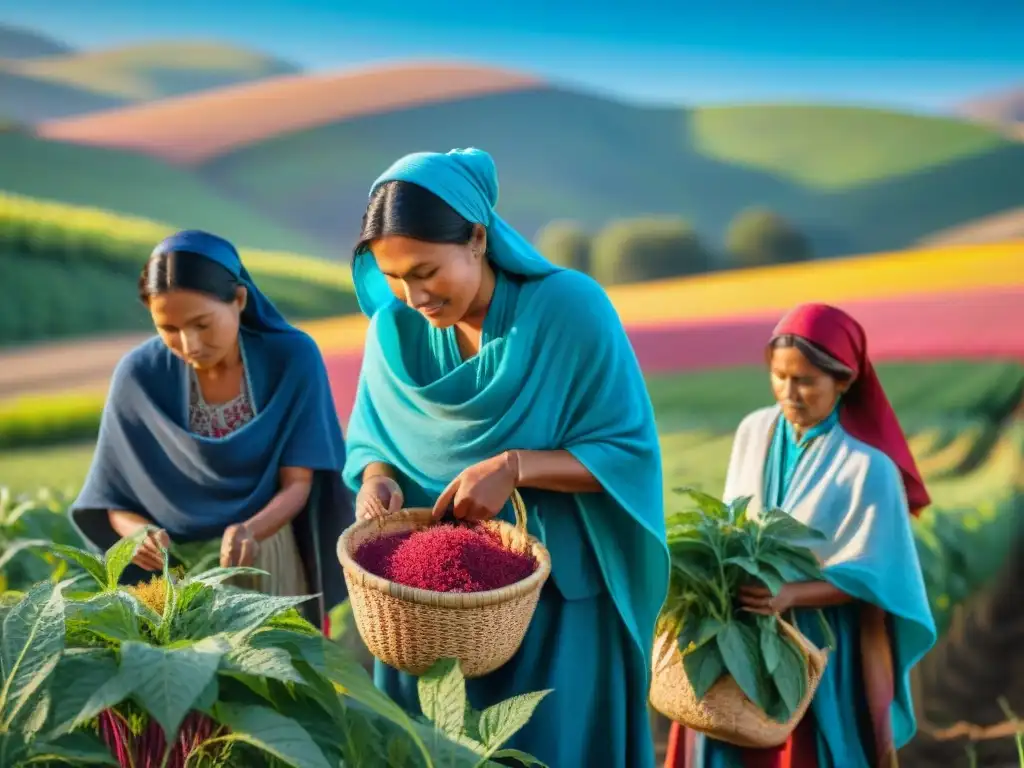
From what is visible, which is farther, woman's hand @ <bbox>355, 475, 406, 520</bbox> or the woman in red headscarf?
the woman in red headscarf

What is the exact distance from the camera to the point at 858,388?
126 inches

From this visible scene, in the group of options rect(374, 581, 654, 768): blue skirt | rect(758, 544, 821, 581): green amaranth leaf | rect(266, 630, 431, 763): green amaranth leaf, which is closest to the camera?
rect(266, 630, 431, 763): green amaranth leaf

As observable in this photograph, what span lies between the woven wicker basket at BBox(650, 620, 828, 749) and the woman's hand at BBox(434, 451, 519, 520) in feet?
2.57

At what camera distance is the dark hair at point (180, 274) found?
8.80 feet

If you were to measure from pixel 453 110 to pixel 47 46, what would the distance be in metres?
2.78

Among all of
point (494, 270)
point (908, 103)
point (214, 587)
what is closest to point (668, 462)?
point (908, 103)

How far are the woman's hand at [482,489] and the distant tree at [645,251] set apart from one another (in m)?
6.30

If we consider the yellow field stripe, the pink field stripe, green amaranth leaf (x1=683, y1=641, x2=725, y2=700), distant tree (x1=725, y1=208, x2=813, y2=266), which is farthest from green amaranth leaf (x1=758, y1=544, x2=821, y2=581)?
distant tree (x1=725, y1=208, x2=813, y2=266)

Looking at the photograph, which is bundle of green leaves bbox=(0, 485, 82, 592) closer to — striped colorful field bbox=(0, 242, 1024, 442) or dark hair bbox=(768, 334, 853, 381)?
striped colorful field bbox=(0, 242, 1024, 442)

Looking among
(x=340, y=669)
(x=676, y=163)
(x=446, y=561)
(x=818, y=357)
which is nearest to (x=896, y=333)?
(x=676, y=163)

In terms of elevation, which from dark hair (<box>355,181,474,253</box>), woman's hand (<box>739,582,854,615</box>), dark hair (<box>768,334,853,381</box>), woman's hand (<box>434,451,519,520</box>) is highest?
dark hair (<box>355,181,474,253</box>)

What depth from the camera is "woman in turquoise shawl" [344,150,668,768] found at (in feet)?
7.49

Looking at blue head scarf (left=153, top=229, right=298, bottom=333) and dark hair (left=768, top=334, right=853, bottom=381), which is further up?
blue head scarf (left=153, top=229, right=298, bottom=333)

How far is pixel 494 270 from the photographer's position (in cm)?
248
